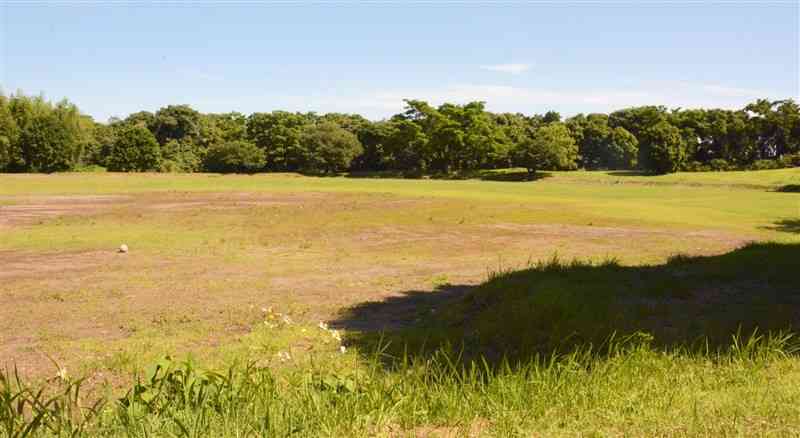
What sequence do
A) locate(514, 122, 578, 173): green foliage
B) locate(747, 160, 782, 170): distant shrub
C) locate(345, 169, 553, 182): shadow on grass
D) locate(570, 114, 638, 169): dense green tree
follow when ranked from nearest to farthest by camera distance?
locate(747, 160, 782, 170): distant shrub, locate(345, 169, 553, 182): shadow on grass, locate(514, 122, 578, 173): green foliage, locate(570, 114, 638, 169): dense green tree

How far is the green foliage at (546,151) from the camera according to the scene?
89.0m

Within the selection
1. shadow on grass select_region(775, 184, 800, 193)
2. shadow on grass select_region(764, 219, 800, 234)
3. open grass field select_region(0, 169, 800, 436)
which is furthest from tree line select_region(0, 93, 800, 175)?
open grass field select_region(0, 169, 800, 436)

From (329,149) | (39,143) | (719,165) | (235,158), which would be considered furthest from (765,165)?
(39,143)

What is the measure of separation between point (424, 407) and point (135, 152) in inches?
3849

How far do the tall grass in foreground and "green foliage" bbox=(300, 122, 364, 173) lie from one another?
91.6m

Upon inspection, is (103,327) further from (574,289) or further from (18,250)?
(18,250)

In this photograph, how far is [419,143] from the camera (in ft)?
323

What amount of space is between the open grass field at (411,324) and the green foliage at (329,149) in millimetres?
65760

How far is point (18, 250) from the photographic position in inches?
832

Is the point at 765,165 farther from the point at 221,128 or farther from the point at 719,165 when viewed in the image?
the point at 221,128

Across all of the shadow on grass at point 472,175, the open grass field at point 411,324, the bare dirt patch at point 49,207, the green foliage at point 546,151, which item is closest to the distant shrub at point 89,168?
the shadow on grass at point 472,175

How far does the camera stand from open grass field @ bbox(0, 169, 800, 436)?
4.53m

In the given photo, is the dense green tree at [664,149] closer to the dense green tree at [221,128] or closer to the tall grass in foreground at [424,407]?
the dense green tree at [221,128]

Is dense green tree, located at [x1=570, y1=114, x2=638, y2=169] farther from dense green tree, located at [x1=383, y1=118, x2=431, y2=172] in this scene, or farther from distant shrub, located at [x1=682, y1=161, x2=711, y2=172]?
dense green tree, located at [x1=383, y1=118, x2=431, y2=172]
